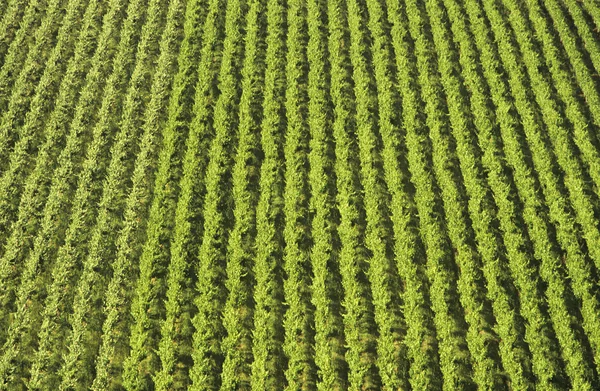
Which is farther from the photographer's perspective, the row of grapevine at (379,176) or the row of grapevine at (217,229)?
the row of grapevine at (379,176)

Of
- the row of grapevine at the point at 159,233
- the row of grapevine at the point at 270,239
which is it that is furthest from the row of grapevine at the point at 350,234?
the row of grapevine at the point at 159,233

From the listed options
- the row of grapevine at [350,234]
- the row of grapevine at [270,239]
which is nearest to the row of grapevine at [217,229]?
the row of grapevine at [270,239]

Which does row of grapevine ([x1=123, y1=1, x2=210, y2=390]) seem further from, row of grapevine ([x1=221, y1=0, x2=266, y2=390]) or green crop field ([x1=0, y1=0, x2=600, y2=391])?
row of grapevine ([x1=221, y1=0, x2=266, y2=390])

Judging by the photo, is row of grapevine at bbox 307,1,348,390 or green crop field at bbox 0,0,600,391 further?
green crop field at bbox 0,0,600,391

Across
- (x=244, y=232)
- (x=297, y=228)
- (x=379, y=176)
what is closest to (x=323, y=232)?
(x=297, y=228)

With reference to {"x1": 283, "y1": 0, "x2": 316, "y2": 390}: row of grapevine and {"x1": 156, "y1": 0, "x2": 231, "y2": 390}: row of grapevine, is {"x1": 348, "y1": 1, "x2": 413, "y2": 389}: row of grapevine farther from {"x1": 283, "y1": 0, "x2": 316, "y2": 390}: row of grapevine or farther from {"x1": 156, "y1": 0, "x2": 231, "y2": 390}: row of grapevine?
{"x1": 156, "y1": 0, "x2": 231, "y2": 390}: row of grapevine

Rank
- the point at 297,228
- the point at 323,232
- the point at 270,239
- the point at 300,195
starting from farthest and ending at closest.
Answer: the point at 300,195, the point at 297,228, the point at 323,232, the point at 270,239

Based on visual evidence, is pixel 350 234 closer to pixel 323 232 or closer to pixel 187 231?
pixel 323 232

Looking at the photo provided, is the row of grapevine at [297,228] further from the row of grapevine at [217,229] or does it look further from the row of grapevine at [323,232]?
the row of grapevine at [217,229]

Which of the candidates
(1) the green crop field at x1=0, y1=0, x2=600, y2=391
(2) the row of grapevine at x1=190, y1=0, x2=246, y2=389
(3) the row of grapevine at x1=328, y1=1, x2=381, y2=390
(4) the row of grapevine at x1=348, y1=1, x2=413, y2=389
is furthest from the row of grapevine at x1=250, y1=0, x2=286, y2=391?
(4) the row of grapevine at x1=348, y1=1, x2=413, y2=389
